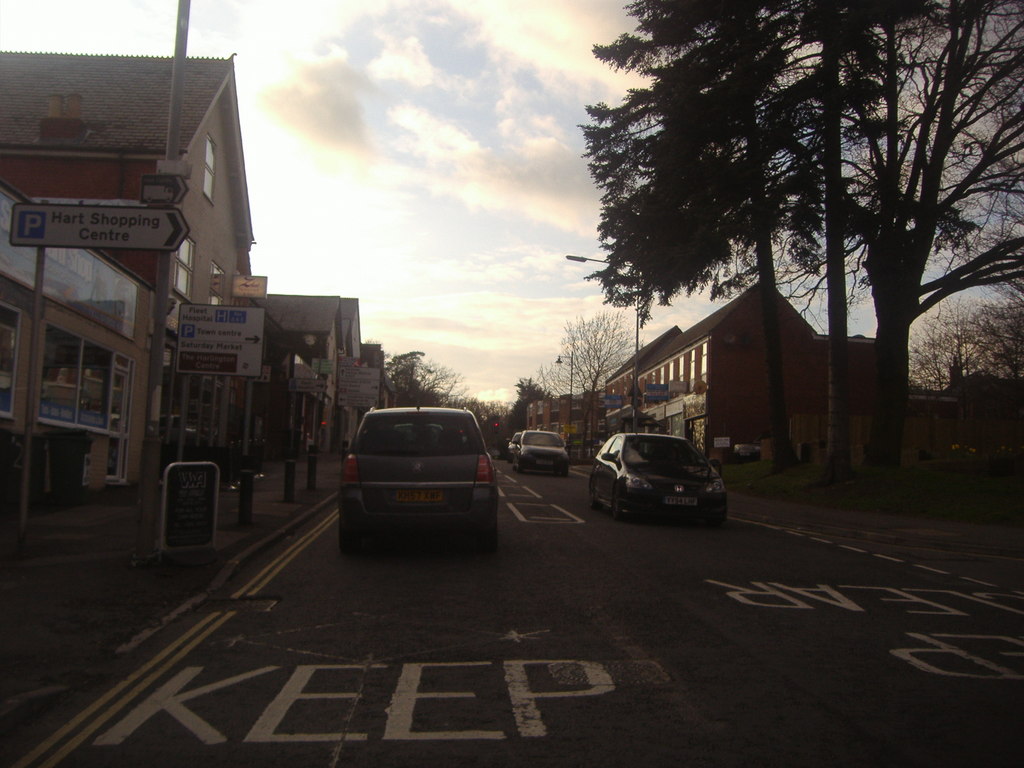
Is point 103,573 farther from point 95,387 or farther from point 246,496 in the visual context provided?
point 95,387

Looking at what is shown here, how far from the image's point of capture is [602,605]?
7461 millimetres

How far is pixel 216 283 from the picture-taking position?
85.3 ft

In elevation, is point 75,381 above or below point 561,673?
above

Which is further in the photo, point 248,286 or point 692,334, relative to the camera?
point 692,334

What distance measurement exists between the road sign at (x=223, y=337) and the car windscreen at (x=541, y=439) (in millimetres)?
19594

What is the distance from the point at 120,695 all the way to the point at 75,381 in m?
12.1

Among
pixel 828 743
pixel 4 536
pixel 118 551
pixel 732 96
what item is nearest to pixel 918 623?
pixel 828 743

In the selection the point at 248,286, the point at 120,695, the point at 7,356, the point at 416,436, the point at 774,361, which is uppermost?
the point at 248,286

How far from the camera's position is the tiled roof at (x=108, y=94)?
71.6 ft

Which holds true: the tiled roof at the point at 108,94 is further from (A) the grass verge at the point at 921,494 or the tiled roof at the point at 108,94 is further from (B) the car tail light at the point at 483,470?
(A) the grass verge at the point at 921,494

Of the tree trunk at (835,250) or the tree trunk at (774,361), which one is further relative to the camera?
the tree trunk at (774,361)

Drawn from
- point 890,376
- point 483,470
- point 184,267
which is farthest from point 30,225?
point 890,376

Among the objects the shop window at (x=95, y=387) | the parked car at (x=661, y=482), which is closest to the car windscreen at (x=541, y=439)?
the parked car at (x=661, y=482)

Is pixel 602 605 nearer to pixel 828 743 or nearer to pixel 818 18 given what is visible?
pixel 828 743
